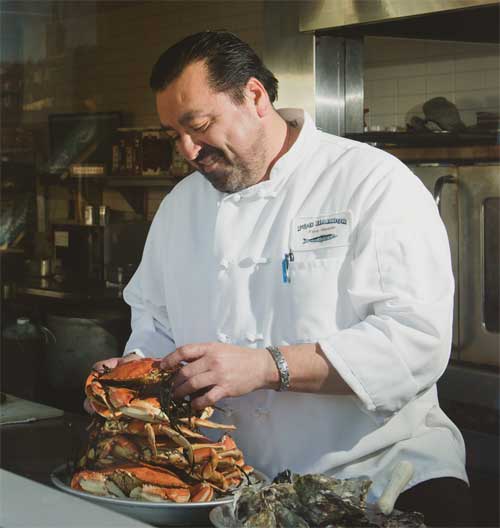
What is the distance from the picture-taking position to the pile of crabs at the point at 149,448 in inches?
70.4

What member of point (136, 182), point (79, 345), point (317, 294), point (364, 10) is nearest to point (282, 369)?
point (317, 294)

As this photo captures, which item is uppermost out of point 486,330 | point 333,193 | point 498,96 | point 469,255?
point 498,96

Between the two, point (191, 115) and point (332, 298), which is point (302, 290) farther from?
point (191, 115)

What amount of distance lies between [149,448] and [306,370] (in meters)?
0.35

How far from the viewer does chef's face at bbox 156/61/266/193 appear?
7.14 ft

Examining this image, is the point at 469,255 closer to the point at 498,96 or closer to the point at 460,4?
the point at 498,96

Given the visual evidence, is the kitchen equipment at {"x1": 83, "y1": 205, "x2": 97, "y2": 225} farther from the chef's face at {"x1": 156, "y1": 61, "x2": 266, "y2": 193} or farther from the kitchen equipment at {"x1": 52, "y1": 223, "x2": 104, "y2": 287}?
the chef's face at {"x1": 156, "y1": 61, "x2": 266, "y2": 193}

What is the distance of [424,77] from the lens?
4188 millimetres

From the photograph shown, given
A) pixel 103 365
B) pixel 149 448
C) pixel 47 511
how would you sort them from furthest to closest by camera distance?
pixel 103 365
pixel 149 448
pixel 47 511

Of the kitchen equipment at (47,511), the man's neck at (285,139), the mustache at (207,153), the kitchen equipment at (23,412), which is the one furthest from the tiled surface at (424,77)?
the kitchen equipment at (47,511)

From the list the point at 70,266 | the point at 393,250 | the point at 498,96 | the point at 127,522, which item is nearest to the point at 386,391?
the point at 393,250

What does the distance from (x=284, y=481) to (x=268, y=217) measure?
2.53ft

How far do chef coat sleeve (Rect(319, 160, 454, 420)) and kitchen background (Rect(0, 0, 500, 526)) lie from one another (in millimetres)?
954

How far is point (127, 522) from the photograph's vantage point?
4.69 feet
